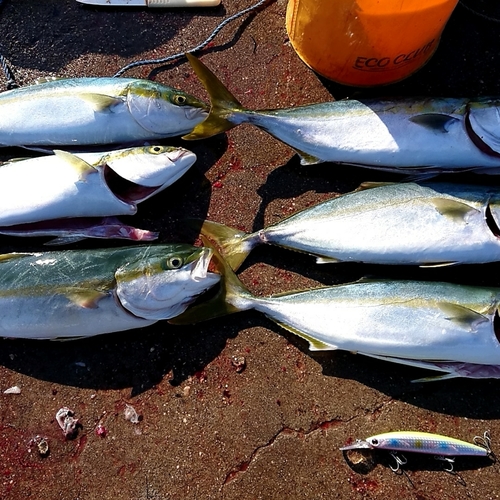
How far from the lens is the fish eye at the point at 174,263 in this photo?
257 centimetres

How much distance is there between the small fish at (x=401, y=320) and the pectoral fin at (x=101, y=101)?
1.27 meters

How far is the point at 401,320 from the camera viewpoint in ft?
8.08

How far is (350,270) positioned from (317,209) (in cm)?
41

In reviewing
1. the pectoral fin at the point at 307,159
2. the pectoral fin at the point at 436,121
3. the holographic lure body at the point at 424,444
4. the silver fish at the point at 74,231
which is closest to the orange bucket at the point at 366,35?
the pectoral fin at the point at 436,121

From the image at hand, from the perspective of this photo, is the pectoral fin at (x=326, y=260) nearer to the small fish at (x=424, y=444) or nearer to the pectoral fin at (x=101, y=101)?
the small fish at (x=424, y=444)

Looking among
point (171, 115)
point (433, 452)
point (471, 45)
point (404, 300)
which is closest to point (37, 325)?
point (171, 115)

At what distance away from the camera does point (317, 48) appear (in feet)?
9.36

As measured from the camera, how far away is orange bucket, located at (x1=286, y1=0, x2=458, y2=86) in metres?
2.35

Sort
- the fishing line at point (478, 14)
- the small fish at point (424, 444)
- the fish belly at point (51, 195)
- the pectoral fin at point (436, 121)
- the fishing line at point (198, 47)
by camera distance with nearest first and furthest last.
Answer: the small fish at point (424, 444) < the pectoral fin at point (436, 121) < the fish belly at point (51, 195) < the fishing line at point (478, 14) < the fishing line at point (198, 47)

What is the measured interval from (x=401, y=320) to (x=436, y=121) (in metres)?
1.09

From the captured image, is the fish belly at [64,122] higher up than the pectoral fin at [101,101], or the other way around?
the pectoral fin at [101,101]

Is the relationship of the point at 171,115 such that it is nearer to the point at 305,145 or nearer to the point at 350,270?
the point at 305,145

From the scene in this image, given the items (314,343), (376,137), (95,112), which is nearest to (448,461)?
(314,343)

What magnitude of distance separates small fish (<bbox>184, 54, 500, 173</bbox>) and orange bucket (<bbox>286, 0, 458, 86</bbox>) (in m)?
0.24
